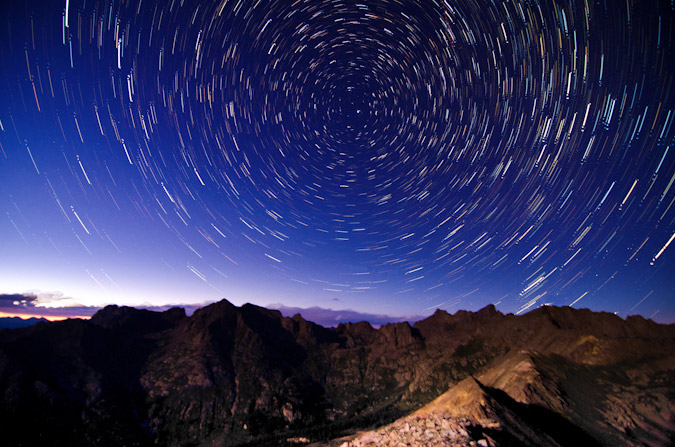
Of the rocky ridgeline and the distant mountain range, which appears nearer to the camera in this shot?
the rocky ridgeline

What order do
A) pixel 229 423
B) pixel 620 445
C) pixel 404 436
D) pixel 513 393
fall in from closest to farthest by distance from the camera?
pixel 404 436
pixel 620 445
pixel 513 393
pixel 229 423

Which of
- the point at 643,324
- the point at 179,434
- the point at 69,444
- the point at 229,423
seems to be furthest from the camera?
the point at 229,423

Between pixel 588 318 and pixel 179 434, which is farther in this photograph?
pixel 588 318

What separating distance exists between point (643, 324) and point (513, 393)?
116279 millimetres

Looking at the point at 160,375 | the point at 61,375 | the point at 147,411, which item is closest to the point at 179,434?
the point at 147,411

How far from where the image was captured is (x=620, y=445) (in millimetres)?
72312

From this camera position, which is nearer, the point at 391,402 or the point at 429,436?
the point at 429,436

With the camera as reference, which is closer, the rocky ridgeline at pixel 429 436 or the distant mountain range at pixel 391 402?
the rocky ridgeline at pixel 429 436

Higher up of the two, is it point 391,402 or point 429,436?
point 429,436

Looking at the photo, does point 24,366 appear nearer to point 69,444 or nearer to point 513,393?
point 69,444

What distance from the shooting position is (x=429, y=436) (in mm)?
35250

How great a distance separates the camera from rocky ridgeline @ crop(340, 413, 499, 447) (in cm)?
3241

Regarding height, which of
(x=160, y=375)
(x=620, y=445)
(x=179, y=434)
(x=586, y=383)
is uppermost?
(x=586, y=383)

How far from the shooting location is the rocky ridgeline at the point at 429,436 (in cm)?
3241
